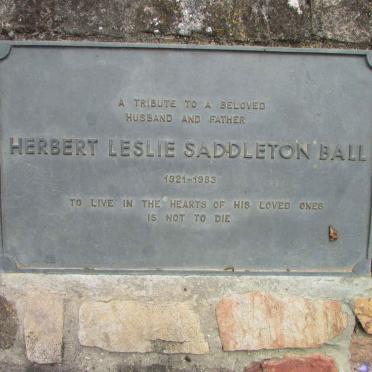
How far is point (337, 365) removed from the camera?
1809 mm

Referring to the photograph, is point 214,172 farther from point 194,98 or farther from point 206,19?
point 206,19

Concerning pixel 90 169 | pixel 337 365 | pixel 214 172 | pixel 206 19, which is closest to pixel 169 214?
pixel 214 172

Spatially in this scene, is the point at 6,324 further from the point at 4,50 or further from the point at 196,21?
the point at 196,21

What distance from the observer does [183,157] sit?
5.71ft

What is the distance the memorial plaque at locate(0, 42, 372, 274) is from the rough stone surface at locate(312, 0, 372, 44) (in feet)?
0.27

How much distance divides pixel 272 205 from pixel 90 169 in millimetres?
723

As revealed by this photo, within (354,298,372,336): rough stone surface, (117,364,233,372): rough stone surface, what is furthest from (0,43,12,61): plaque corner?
(354,298,372,336): rough stone surface

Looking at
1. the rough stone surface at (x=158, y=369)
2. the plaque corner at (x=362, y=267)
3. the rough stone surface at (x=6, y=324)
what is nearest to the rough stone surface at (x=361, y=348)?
the plaque corner at (x=362, y=267)

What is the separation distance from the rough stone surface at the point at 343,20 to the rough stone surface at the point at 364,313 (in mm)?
1040

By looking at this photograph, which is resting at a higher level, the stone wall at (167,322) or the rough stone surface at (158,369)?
the stone wall at (167,322)

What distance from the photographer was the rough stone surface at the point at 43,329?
177 centimetres

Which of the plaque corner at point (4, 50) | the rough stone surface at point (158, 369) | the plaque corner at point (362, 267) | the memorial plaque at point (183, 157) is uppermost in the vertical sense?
the plaque corner at point (4, 50)

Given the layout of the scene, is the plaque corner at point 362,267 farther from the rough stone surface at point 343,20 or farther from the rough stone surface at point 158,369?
the rough stone surface at point 343,20

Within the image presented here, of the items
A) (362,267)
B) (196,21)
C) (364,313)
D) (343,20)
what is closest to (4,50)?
(196,21)
